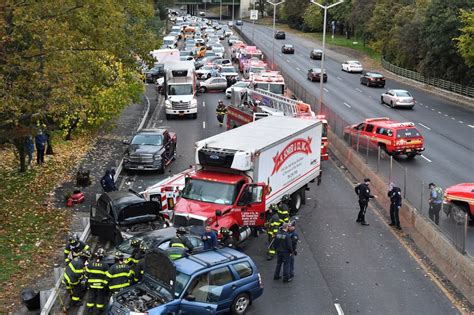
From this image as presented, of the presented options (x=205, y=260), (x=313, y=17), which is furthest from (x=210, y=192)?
(x=313, y=17)

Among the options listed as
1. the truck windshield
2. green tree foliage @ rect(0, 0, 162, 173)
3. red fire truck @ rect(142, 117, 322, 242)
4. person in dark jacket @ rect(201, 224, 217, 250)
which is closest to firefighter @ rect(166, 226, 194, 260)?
person in dark jacket @ rect(201, 224, 217, 250)

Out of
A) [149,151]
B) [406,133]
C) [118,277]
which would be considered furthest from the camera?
[406,133]

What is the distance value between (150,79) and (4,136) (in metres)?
37.4

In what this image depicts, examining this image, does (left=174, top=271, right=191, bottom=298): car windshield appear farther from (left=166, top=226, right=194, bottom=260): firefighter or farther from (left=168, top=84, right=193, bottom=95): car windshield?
(left=168, top=84, right=193, bottom=95): car windshield

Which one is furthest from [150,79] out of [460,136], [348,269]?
[348,269]

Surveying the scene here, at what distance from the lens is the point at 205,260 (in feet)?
44.6

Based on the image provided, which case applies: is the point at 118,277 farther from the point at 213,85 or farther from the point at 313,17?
the point at 313,17

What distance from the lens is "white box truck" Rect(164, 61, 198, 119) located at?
128 ft

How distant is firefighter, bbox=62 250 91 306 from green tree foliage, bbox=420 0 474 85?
45.4 metres

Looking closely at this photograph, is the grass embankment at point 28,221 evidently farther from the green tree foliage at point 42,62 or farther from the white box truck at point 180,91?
the white box truck at point 180,91

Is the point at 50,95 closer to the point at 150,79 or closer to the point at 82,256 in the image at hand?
the point at 82,256

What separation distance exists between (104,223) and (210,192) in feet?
10.2

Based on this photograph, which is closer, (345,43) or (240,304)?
(240,304)

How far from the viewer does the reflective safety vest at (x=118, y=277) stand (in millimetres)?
13680
